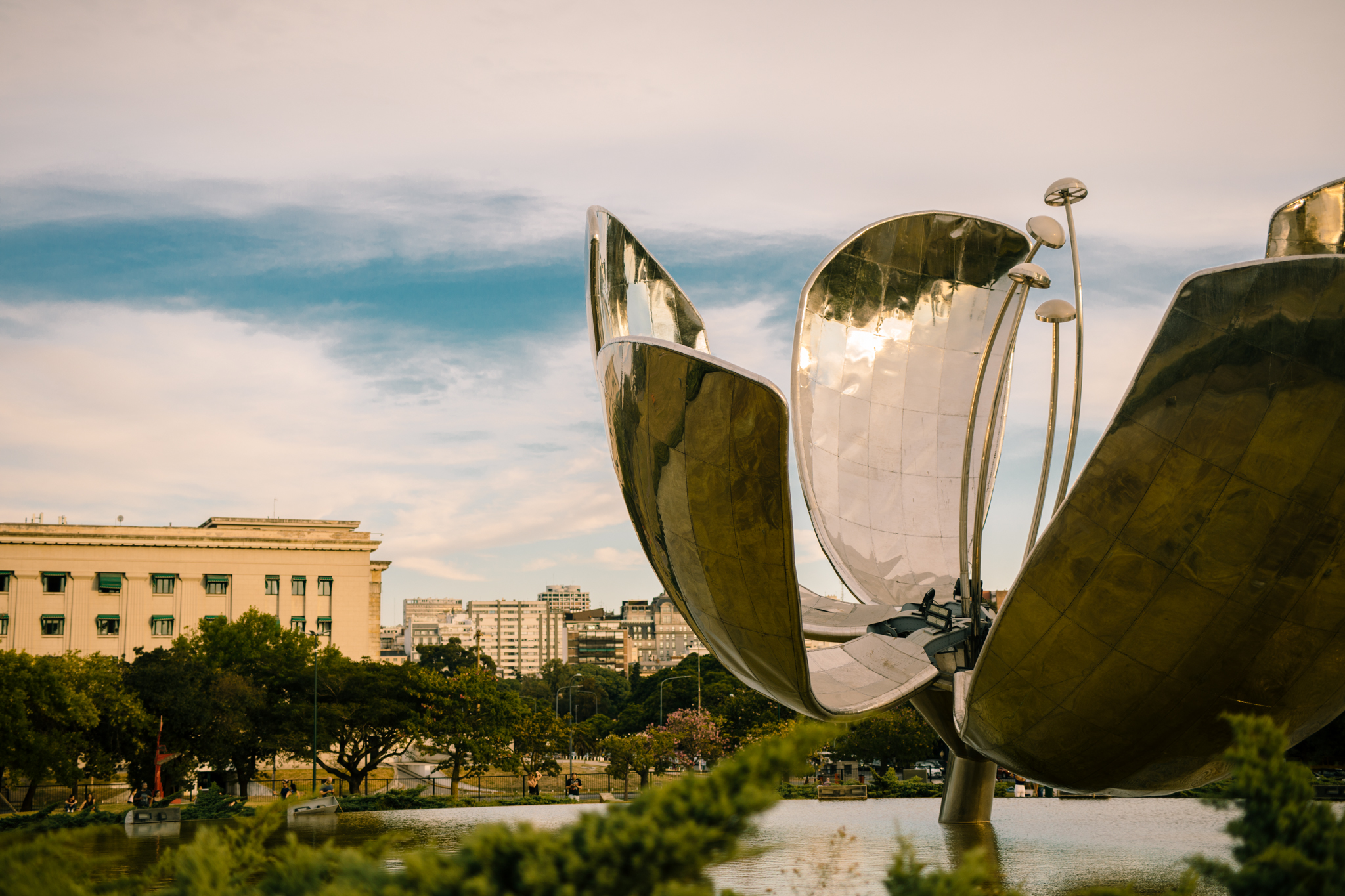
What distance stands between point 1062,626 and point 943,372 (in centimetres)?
749

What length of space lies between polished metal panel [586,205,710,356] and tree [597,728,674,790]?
2522 cm

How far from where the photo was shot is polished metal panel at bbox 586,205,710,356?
14.2m

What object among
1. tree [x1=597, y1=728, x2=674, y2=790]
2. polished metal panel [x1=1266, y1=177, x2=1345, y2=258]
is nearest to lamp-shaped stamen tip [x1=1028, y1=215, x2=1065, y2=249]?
polished metal panel [x1=1266, y1=177, x2=1345, y2=258]

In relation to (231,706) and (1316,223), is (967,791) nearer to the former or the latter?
(1316,223)

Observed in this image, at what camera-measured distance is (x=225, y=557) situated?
76.9 meters

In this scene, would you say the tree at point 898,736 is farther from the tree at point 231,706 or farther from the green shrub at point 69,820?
the green shrub at point 69,820

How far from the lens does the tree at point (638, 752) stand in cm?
3772

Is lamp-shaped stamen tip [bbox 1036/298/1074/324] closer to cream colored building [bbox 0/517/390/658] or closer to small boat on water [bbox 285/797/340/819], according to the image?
small boat on water [bbox 285/797/340/819]

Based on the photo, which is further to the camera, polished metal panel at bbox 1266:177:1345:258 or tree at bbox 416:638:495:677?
tree at bbox 416:638:495:677

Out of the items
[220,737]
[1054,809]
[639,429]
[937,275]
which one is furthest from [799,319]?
[220,737]

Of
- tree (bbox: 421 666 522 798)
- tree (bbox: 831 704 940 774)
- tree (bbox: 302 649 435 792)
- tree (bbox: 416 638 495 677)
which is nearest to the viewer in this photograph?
tree (bbox: 421 666 522 798)

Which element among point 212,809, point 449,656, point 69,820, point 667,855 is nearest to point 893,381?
point 667,855

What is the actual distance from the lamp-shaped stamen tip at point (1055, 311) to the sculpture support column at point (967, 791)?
20.9ft

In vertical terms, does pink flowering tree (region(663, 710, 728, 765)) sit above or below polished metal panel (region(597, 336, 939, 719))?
below
